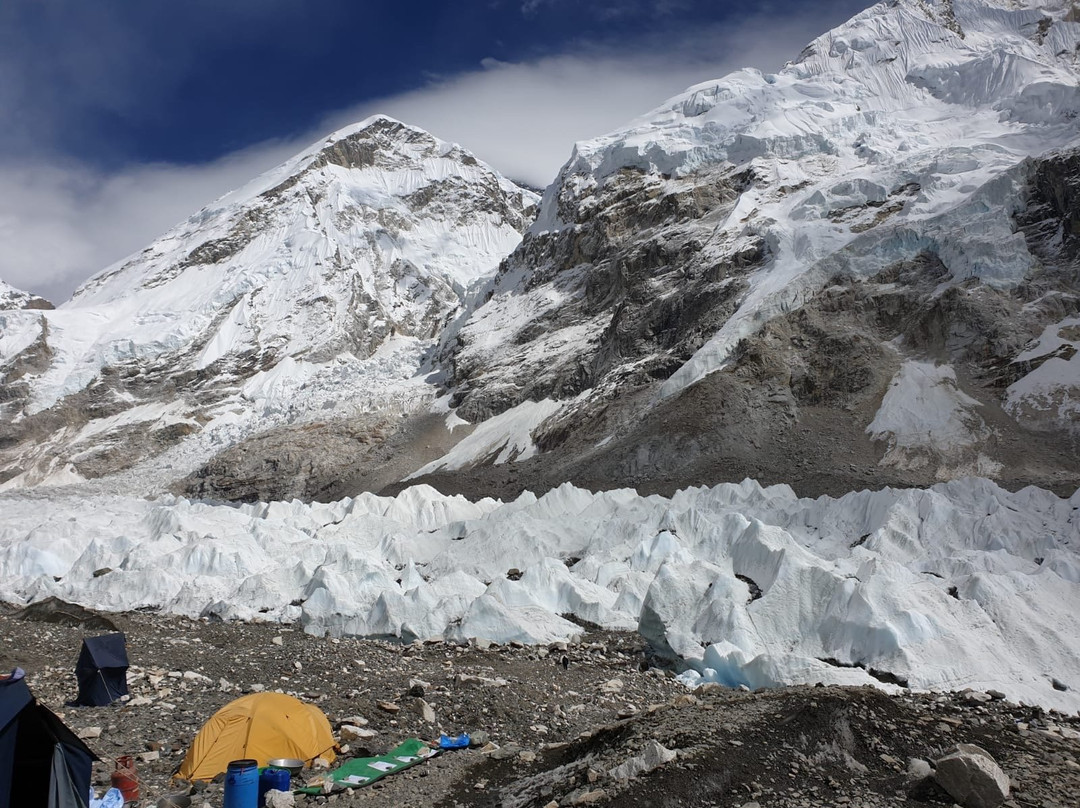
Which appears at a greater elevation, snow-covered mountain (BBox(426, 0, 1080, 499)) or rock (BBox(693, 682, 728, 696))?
snow-covered mountain (BBox(426, 0, 1080, 499))

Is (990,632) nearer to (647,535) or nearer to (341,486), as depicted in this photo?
(647,535)

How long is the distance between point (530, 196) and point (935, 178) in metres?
114

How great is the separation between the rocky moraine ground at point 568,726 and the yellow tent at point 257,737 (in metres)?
0.32

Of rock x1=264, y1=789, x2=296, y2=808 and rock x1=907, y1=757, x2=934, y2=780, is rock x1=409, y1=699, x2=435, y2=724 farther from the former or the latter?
rock x1=907, y1=757, x2=934, y2=780

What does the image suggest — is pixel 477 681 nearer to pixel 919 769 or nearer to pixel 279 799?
pixel 279 799

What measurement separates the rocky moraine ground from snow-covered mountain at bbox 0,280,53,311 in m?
139

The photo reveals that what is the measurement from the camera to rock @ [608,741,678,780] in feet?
24.2

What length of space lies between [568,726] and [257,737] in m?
4.29

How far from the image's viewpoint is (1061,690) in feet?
41.3

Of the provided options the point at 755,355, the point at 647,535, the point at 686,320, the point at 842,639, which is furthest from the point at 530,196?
the point at 842,639

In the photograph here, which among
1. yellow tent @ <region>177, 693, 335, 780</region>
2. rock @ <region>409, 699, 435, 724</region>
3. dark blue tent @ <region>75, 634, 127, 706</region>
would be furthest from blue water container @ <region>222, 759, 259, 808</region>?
dark blue tent @ <region>75, 634, 127, 706</region>

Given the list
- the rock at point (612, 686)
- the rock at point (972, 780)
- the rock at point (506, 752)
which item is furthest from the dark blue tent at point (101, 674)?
the rock at point (972, 780)

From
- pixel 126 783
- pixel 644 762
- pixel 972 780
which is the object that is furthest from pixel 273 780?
pixel 972 780

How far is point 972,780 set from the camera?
7039 mm
